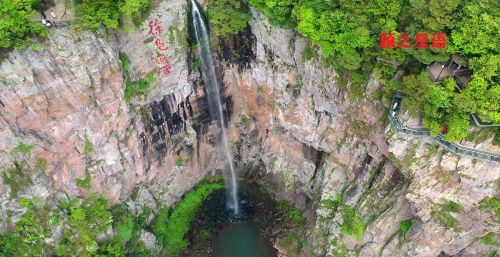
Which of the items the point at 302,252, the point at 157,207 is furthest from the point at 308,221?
the point at 157,207

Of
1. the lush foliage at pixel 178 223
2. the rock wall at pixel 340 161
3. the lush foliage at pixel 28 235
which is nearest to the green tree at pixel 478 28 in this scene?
the rock wall at pixel 340 161

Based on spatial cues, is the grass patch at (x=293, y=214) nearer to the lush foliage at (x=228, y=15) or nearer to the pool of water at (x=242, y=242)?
the pool of water at (x=242, y=242)

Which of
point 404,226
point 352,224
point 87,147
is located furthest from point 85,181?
point 404,226

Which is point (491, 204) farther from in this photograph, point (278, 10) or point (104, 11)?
point (104, 11)

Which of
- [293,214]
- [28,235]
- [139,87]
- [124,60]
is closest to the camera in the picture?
[28,235]

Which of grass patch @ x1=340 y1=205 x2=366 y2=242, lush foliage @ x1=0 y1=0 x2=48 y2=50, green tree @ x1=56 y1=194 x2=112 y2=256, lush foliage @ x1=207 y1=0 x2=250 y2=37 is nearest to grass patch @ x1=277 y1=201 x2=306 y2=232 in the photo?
grass patch @ x1=340 y1=205 x2=366 y2=242

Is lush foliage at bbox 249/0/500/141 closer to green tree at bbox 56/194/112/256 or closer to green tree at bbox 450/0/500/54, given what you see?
green tree at bbox 450/0/500/54

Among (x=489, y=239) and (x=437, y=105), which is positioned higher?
(x=437, y=105)
